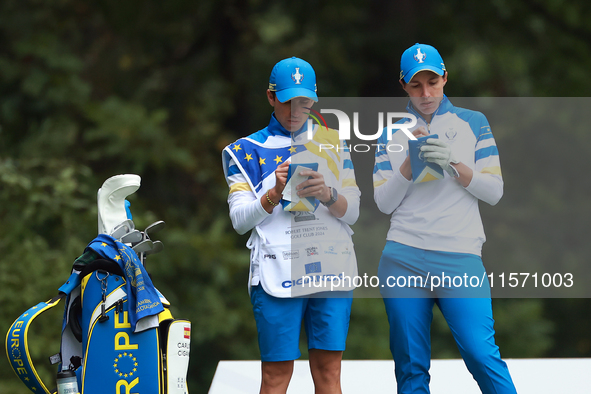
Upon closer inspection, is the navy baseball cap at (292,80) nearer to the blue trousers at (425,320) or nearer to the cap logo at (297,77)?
the cap logo at (297,77)

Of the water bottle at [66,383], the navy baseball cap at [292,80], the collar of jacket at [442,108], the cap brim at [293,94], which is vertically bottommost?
the water bottle at [66,383]

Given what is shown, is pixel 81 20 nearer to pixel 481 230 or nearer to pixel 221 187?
pixel 221 187

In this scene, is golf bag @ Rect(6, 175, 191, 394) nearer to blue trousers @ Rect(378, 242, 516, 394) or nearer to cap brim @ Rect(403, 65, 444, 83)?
blue trousers @ Rect(378, 242, 516, 394)

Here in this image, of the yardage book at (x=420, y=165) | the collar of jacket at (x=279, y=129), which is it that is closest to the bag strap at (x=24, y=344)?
the collar of jacket at (x=279, y=129)

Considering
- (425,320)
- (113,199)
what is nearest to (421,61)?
(425,320)

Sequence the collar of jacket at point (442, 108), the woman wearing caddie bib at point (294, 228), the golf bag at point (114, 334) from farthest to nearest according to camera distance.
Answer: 1. the collar of jacket at point (442, 108)
2. the woman wearing caddie bib at point (294, 228)
3. the golf bag at point (114, 334)

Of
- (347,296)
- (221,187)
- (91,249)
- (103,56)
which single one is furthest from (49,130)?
(347,296)

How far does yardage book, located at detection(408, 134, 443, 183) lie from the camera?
246 cm

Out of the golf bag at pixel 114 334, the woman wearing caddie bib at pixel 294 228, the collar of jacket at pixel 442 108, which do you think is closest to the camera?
the golf bag at pixel 114 334

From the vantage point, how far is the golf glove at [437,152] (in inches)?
95.7

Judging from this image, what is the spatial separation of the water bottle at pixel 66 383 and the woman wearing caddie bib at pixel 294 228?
64cm

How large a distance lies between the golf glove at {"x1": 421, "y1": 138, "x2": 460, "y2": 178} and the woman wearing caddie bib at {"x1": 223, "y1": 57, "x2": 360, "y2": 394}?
0.29 meters

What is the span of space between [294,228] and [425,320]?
584 millimetres

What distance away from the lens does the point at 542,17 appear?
6.95 meters
